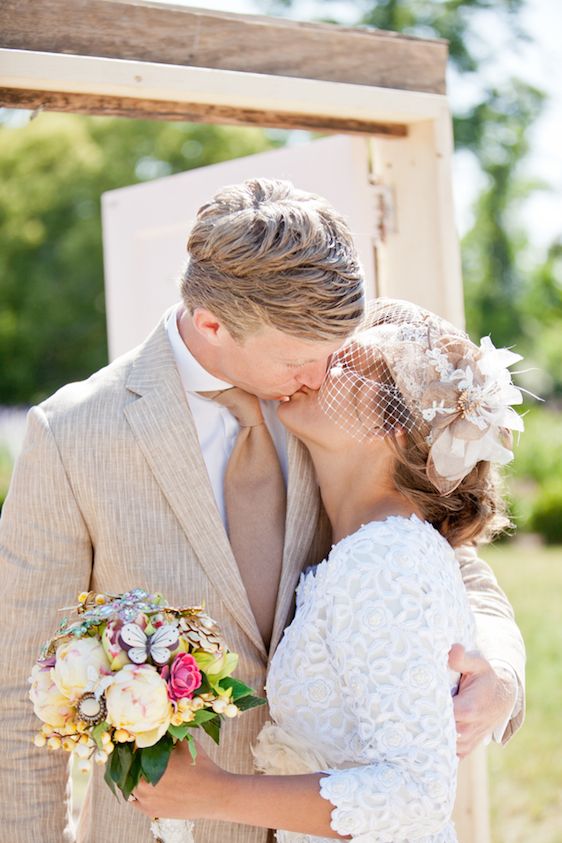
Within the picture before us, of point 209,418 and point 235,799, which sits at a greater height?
point 209,418

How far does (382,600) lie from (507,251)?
80.3 ft

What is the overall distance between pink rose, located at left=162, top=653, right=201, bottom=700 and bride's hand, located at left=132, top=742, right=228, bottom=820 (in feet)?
0.64

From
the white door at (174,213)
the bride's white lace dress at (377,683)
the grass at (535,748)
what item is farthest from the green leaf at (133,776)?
the grass at (535,748)

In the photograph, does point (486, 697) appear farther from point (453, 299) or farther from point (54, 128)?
point (54, 128)

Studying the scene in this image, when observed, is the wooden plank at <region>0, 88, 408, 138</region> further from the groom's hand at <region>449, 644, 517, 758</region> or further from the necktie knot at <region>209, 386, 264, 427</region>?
the groom's hand at <region>449, 644, 517, 758</region>

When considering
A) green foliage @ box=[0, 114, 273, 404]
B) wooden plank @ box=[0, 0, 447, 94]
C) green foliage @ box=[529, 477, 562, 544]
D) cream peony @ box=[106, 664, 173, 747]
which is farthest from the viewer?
green foliage @ box=[0, 114, 273, 404]

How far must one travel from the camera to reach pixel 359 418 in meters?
2.46

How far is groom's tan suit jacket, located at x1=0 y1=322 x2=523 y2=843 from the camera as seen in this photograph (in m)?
2.40

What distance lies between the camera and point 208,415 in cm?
267

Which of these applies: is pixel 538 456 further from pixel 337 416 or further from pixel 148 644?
pixel 148 644

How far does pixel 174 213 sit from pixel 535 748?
12.9ft

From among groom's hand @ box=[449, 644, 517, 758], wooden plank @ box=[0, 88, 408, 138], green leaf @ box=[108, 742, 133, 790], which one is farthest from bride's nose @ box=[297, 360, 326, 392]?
wooden plank @ box=[0, 88, 408, 138]

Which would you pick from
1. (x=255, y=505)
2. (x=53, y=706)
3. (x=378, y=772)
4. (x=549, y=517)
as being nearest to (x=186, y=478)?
(x=255, y=505)

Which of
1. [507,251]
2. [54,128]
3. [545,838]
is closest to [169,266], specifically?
[545,838]
